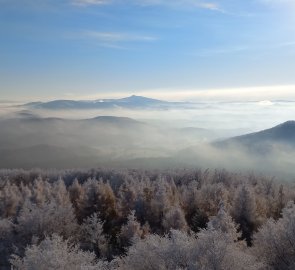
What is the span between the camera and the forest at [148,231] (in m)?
23.4

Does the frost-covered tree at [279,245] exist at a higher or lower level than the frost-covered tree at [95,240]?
higher

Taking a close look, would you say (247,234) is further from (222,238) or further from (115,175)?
(115,175)

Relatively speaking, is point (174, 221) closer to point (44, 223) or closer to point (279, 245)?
point (44, 223)

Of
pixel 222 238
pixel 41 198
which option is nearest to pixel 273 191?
pixel 41 198

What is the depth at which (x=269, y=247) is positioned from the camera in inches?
1131

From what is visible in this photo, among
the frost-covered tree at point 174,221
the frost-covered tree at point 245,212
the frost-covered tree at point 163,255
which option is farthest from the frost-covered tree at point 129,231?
the frost-covered tree at point 163,255

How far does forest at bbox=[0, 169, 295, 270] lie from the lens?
2344 cm

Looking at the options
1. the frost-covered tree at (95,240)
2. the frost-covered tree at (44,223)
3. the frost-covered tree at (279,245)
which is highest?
the frost-covered tree at (279,245)

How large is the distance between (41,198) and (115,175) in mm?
49535

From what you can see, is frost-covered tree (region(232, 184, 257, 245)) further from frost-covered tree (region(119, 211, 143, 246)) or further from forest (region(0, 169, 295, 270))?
frost-covered tree (region(119, 211, 143, 246))

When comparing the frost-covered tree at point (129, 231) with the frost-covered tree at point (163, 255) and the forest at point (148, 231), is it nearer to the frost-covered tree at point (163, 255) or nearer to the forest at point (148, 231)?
the forest at point (148, 231)

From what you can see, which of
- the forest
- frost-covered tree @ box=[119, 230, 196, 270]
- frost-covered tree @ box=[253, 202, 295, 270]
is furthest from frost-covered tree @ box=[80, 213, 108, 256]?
frost-covered tree @ box=[119, 230, 196, 270]

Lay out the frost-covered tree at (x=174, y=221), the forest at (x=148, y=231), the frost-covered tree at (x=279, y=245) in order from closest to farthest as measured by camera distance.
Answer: the forest at (x=148, y=231)
the frost-covered tree at (x=279, y=245)
the frost-covered tree at (x=174, y=221)

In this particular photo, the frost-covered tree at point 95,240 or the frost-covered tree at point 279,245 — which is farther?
the frost-covered tree at point 95,240
